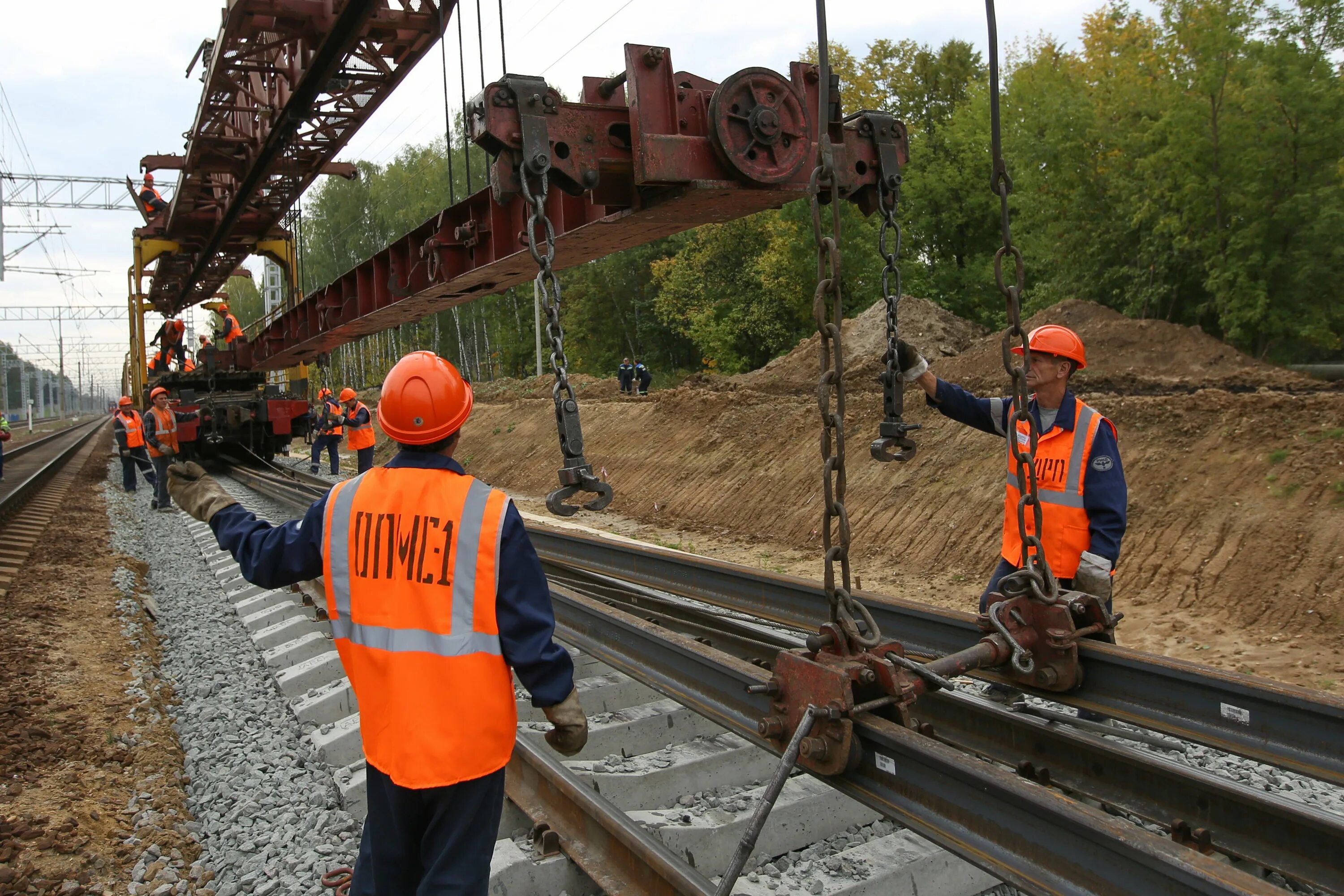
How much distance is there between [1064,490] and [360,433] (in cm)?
1317

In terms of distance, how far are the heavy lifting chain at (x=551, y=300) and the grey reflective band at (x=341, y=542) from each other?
0.92 meters

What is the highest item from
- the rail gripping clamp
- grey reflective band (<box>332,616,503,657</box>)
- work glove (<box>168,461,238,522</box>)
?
work glove (<box>168,461,238,522</box>)

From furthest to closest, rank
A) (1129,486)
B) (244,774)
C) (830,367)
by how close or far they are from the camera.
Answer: (1129,486)
(244,774)
(830,367)

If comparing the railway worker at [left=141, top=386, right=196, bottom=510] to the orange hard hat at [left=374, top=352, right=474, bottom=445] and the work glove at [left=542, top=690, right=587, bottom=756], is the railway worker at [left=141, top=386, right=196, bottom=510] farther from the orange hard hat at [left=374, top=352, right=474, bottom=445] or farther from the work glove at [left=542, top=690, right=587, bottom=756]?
the work glove at [left=542, top=690, right=587, bottom=756]

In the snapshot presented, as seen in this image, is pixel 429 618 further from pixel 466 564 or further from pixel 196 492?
pixel 196 492

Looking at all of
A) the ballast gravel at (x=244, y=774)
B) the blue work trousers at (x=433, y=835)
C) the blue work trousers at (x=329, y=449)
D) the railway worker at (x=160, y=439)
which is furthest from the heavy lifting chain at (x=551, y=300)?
the blue work trousers at (x=329, y=449)

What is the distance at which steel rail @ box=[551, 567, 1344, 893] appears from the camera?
2.70 m

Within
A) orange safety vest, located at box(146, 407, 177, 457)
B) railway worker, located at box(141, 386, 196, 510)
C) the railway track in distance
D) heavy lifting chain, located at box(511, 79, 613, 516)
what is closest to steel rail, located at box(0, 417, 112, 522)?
railway worker, located at box(141, 386, 196, 510)

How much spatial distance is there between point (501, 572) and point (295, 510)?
11208mm

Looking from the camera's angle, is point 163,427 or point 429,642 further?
point 163,427

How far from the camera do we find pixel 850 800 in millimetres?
3656

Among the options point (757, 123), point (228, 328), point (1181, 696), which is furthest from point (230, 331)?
point (1181, 696)

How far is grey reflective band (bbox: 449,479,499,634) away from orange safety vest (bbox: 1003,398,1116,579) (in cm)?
257

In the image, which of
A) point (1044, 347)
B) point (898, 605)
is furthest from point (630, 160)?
point (898, 605)
